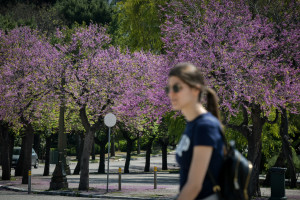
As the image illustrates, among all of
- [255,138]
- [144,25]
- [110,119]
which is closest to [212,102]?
[255,138]

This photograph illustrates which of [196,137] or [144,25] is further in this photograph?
[144,25]

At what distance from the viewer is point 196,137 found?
3188 millimetres

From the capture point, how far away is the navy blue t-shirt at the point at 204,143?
3.16m

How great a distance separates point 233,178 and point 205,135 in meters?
0.32

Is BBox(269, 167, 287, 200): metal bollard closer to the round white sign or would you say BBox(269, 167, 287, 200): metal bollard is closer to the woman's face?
the round white sign

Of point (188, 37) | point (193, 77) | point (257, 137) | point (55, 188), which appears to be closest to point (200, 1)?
point (188, 37)

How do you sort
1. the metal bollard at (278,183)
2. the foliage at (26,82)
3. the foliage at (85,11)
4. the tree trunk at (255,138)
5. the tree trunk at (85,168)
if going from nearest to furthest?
the metal bollard at (278,183)
the tree trunk at (255,138)
the tree trunk at (85,168)
the foliage at (26,82)
the foliage at (85,11)

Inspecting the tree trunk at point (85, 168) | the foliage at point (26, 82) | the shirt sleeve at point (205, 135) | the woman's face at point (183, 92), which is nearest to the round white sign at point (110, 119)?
the tree trunk at point (85, 168)

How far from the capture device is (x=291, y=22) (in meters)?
18.8

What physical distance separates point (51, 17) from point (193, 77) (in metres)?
42.6

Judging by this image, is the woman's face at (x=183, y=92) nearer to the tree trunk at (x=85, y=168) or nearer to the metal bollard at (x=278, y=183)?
the metal bollard at (x=278, y=183)

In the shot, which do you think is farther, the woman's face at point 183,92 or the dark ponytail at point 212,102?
the dark ponytail at point 212,102

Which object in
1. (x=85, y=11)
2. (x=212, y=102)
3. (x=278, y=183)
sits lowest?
(x=278, y=183)

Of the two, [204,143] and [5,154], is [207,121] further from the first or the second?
[5,154]
